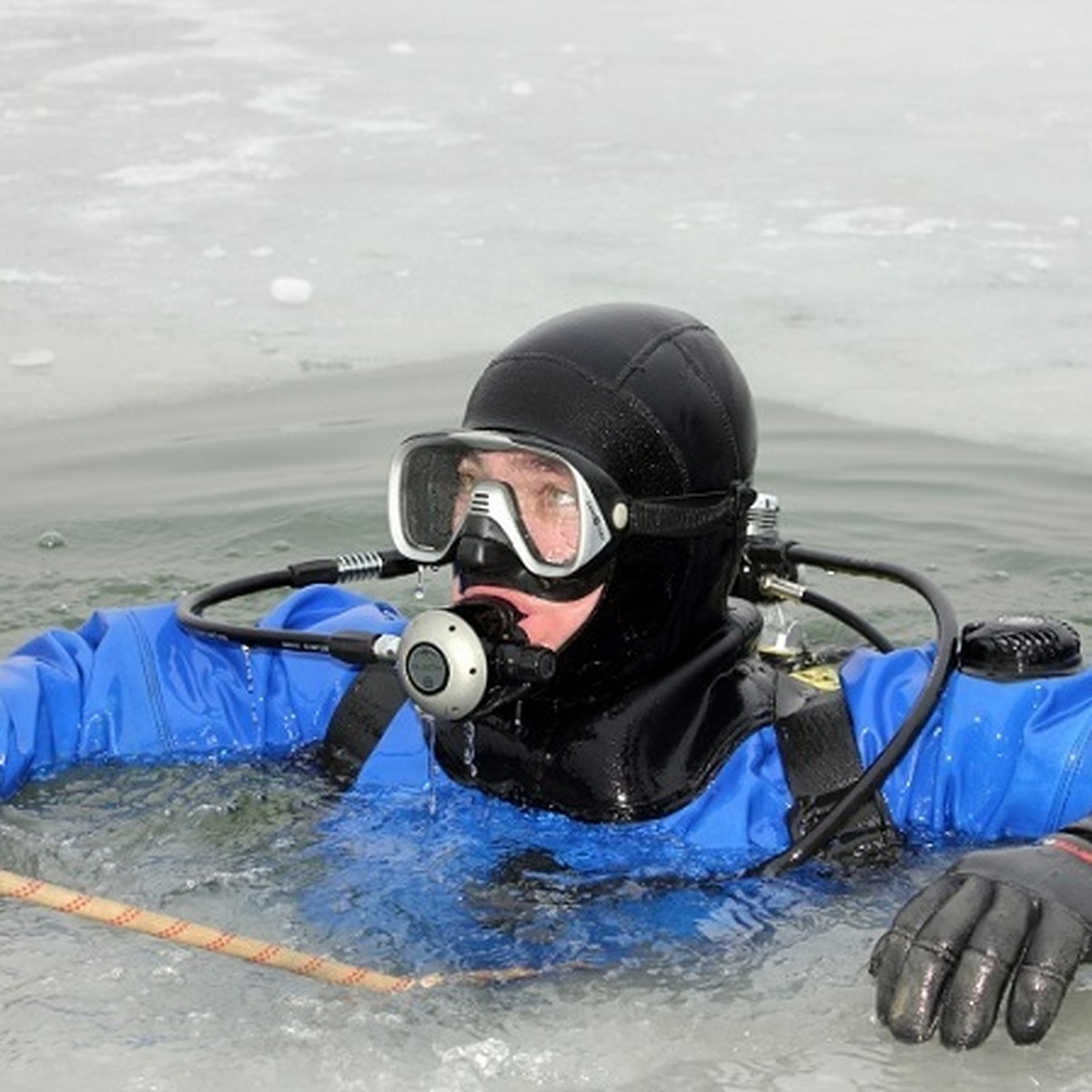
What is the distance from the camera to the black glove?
2193 millimetres

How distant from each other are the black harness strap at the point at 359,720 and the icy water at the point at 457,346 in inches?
2.3

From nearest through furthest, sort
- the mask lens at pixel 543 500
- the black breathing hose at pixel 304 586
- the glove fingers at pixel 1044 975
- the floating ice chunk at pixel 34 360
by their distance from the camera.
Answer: the glove fingers at pixel 1044 975, the mask lens at pixel 543 500, the black breathing hose at pixel 304 586, the floating ice chunk at pixel 34 360

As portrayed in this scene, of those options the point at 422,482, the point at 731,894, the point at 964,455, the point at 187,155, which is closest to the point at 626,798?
the point at 731,894

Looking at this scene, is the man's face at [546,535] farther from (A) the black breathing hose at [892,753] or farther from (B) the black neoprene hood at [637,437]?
(A) the black breathing hose at [892,753]

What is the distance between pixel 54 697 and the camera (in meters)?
3.13

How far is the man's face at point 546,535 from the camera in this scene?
2.70m

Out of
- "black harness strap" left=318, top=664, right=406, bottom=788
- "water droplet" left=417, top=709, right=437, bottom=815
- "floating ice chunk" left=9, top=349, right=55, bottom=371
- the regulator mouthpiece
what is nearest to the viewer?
the regulator mouthpiece

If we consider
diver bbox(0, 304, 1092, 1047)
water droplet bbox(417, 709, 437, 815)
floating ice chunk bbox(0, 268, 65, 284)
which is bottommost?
water droplet bbox(417, 709, 437, 815)

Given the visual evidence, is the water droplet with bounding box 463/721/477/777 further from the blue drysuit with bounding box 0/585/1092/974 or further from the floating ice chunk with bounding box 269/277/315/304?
the floating ice chunk with bounding box 269/277/315/304

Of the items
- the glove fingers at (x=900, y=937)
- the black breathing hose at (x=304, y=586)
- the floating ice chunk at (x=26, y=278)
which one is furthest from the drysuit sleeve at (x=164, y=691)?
the floating ice chunk at (x=26, y=278)

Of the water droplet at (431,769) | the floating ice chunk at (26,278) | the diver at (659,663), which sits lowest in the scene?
the water droplet at (431,769)

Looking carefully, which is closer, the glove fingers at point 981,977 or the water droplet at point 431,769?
the glove fingers at point 981,977

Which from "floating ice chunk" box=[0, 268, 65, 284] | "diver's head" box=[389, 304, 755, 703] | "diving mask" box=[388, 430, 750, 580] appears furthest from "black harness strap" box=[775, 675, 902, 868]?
"floating ice chunk" box=[0, 268, 65, 284]

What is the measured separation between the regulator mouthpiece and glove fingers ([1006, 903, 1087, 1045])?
687 mm
